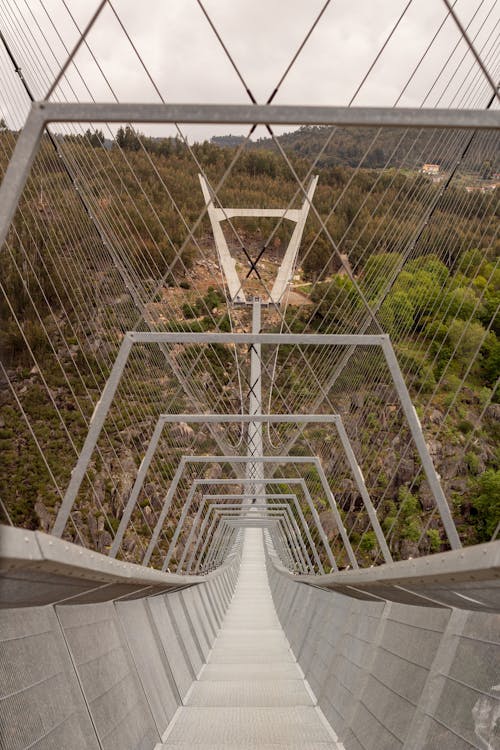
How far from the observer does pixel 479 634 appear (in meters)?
4.06

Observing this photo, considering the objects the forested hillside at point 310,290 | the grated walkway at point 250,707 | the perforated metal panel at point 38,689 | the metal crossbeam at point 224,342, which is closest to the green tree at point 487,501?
the forested hillside at point 310,290

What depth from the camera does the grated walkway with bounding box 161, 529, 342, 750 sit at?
6113 mm

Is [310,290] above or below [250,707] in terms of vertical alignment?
above

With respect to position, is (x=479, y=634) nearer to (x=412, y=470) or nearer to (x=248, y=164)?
(x=412, y=470)

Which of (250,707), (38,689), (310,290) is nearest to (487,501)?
(310,290)

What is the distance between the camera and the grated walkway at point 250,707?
611 centimetres

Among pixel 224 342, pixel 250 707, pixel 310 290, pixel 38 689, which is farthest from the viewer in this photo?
pixel 310 290

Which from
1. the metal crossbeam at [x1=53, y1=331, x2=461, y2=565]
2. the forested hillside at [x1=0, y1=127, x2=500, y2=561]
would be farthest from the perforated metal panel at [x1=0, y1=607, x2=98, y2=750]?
the metal crossbeam at [x1=53, y1=331, x2=461, y2=565]

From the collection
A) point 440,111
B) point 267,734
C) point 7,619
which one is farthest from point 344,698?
point 440,111

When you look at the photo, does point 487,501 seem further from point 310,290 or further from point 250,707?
point 250,707

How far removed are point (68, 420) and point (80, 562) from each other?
3042 cm

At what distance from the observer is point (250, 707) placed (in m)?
7.46

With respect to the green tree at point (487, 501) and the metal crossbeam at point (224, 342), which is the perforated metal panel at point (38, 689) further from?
the green tree at point (487, 501)

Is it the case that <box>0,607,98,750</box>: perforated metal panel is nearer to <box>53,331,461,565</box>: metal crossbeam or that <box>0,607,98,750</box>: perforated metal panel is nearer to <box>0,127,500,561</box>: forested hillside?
<box>0,127,500,561</box>: forested hillside
